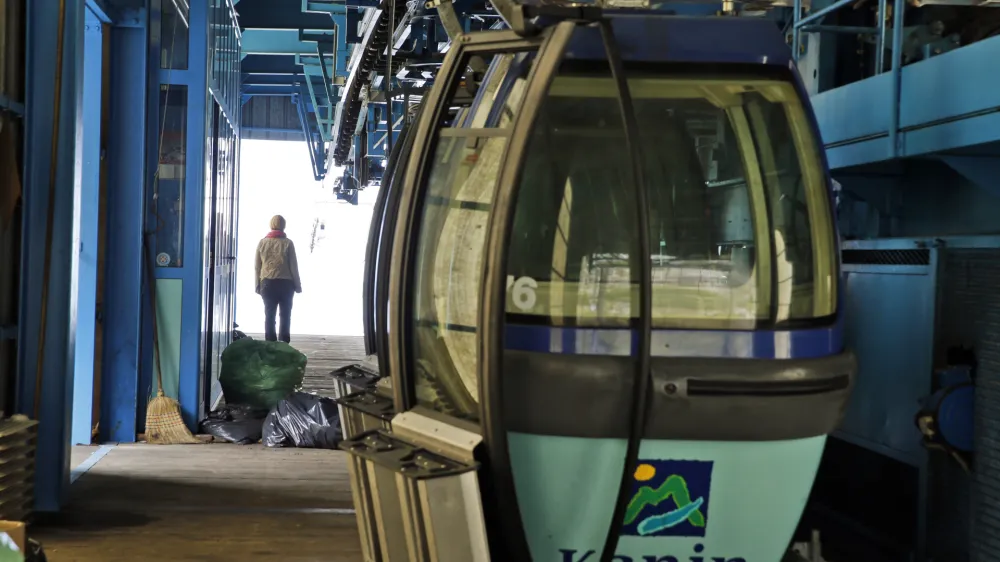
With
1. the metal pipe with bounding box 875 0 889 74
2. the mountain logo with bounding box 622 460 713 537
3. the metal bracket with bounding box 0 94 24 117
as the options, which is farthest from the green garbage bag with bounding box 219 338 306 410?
the mountain logo with bounding box 622 460 713 537

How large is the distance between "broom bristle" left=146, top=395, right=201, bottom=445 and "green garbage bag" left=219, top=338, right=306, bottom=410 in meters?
1.00

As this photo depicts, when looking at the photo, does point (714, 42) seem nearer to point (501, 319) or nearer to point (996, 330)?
point (501, 319)

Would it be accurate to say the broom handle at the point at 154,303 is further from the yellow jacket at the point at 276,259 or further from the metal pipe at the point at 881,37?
the metal pipe at the point at 881,37

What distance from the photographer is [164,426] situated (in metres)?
7.13

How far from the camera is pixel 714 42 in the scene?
2.91 metres

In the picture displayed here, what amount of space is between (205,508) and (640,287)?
11.3 ft

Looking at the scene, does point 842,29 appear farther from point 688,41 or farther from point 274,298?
point 274,298

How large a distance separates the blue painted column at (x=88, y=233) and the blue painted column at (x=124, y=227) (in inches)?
4.6

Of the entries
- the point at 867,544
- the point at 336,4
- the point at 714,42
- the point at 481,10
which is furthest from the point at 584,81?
the point at 336,4

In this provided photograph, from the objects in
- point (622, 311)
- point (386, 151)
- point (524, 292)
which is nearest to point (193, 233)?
point (386, 151)

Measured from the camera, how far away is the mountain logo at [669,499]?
285cm

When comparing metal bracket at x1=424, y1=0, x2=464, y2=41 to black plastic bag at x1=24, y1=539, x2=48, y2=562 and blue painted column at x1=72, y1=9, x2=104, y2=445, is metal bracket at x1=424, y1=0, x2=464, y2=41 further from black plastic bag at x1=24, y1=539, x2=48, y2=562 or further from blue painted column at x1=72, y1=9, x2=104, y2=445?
blue painted column at x1=72, y1=9, x2=104, y2=445

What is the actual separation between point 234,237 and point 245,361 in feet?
10.4

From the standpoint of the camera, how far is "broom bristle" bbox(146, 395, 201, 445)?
23.3 feet
